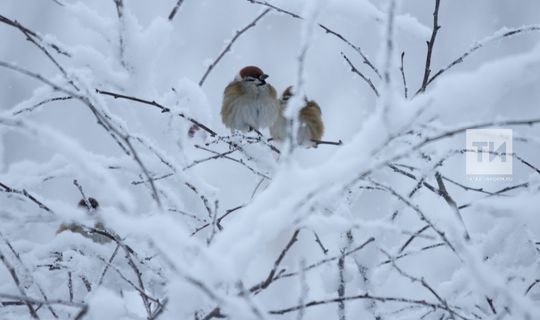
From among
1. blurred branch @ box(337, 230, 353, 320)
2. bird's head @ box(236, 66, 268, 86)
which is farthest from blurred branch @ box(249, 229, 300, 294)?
bird's head @ box(236, 66, 268, 86)

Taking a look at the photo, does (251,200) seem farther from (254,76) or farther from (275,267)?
(254,76)

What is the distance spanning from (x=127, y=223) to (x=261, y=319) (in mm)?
252

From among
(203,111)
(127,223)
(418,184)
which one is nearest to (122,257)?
(203,111)

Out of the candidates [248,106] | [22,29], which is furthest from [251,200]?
[248,106]

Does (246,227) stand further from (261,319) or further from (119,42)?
(119,42)

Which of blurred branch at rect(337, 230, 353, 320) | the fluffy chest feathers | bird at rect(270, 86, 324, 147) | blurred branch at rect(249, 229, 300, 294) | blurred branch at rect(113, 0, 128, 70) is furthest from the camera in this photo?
bird at rect(270, 86, 324, 147)

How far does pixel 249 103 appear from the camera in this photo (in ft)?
14.9

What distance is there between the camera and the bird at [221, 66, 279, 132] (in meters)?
4.53

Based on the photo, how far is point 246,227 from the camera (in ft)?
3.32

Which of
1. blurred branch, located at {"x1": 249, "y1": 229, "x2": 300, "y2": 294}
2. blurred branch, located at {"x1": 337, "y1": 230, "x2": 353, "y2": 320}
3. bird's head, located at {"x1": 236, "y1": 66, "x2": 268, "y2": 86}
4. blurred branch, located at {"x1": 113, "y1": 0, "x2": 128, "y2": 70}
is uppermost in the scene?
bird's head, located at {"x1": 236, "y1": 66, "x2": 268, "y2": 86}

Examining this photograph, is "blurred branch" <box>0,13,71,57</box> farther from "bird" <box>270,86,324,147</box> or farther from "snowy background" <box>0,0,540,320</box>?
"bird" <box>270,86,324,147</box>

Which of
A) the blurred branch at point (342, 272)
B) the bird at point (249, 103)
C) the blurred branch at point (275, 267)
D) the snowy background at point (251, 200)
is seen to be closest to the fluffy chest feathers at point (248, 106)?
the bird at point (249, 103)

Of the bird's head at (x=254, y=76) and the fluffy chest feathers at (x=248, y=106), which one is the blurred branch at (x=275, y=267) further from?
the bird's head at (x=254, y=76)

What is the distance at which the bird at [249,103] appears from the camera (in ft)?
14.9
